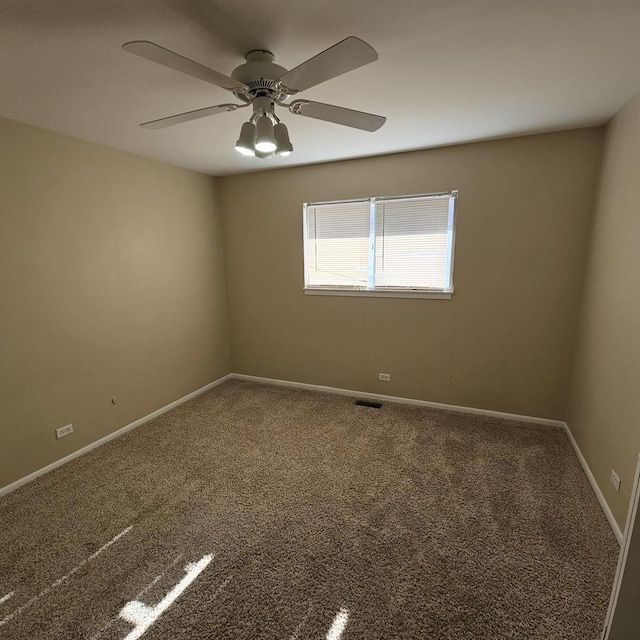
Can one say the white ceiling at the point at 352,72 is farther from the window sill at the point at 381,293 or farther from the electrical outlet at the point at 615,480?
the electrical outlet at the point at 615,480

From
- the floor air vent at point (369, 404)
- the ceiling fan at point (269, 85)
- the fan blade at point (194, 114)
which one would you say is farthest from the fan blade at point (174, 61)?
the floor air vent at point (369, 404)

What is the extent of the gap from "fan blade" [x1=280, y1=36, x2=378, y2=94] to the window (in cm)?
212

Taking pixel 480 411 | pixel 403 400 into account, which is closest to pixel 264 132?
pixel 403 400

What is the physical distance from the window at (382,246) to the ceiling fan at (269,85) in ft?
5.60

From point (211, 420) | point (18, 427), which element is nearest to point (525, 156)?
point (211, 420)

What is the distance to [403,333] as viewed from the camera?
3.51 metres

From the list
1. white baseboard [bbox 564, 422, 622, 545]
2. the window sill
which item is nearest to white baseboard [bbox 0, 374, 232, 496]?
the window sill

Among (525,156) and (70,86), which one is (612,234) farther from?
(70,86)

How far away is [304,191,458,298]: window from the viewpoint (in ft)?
10.6

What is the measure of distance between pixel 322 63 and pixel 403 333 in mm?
2696

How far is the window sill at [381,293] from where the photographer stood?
329 cm

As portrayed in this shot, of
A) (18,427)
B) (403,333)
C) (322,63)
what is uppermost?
(322,63)

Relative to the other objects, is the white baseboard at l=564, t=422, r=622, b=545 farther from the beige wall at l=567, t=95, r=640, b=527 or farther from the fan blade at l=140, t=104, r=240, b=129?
the fan blade at l=140, t=104, r=240, b=129

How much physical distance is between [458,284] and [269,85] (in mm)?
2420
